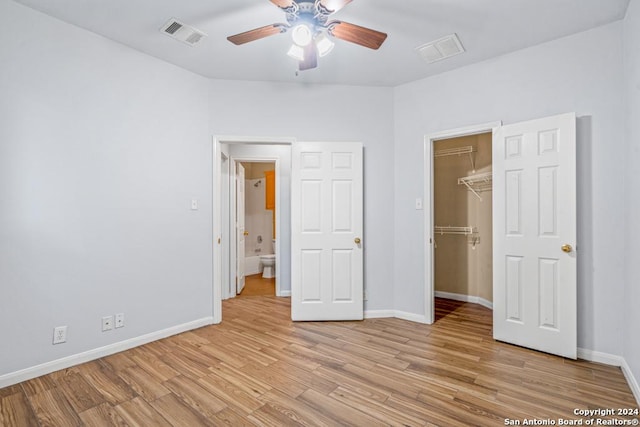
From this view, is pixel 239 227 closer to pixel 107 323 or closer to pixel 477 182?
pixel 107 323

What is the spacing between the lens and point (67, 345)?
247 cm

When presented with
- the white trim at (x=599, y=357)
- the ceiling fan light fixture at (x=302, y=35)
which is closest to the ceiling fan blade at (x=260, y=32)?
the ceiling fan light fixture at (x=302, y=35)

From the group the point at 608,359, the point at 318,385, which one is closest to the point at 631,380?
the point at 608,359

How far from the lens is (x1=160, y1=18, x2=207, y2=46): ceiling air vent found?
2.50 metres

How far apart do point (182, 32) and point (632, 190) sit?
3606 millimetres

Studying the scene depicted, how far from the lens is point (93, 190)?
8.62 feet

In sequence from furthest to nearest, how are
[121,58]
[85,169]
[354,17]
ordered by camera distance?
[121,58]
[85,169]
[354,17]

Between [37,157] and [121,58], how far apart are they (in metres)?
1.12

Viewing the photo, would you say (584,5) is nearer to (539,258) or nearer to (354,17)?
(354,17)

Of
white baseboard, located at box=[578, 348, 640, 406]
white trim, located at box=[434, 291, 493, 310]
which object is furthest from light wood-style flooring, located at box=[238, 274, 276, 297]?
white baseboard, located at box=[578, 348, 640, 406]

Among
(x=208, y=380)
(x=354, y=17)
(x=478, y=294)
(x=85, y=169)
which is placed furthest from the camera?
(x=478, y=294)

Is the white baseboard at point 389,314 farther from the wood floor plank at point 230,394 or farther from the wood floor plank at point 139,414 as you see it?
the wood floor plank at point 139,414

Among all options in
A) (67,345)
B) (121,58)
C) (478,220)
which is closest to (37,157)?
(121,58)

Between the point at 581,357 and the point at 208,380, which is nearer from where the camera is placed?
the point at 208,380
